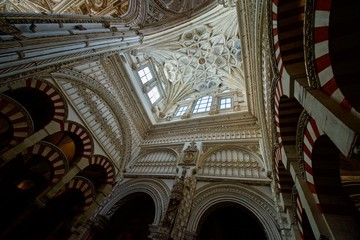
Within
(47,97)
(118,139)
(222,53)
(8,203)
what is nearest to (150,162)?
(118,139)

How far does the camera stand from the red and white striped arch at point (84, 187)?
243 inches

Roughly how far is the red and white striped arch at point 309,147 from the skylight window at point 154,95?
9.50 meters

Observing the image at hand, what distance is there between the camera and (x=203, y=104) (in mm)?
11422

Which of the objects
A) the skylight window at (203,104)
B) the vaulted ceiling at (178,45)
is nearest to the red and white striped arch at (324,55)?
the vaulted ceiling at (178,45)

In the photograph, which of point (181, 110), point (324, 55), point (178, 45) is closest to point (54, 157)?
point (324, 55)

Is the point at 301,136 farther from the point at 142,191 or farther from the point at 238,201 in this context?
the point at 142,191

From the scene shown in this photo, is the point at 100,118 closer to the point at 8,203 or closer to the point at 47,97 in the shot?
the point at 47,97

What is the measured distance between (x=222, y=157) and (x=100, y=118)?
240 inches

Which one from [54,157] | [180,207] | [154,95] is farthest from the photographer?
[154,95]

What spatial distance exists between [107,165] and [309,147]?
25.0ft

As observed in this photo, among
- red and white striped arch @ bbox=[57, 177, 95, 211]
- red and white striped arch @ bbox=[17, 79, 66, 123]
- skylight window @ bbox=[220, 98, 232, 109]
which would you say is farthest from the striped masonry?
skylight window @ bbox=[220, 98, 232, 109]

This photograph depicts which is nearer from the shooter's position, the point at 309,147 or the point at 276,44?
the point at 309,147

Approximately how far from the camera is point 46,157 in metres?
5.52

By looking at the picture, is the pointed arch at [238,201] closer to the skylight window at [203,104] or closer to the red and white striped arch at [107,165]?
the red and white striped arch at [107,165]
